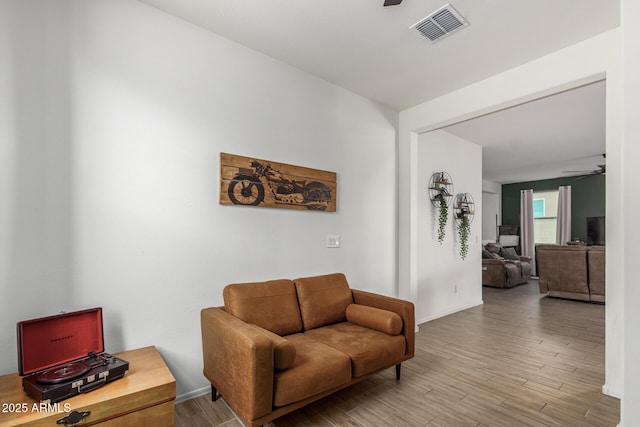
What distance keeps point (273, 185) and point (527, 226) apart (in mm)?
8761

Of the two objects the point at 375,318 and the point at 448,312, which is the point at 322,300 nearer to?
the point at 375,318

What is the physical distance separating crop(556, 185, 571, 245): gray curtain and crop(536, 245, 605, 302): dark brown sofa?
2.91 m

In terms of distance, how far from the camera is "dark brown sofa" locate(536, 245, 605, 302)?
5465mm

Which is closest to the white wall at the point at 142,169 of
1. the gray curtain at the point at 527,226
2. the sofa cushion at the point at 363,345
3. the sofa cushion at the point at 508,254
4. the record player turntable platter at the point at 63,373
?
the record player turntable platter at the point at 63,373

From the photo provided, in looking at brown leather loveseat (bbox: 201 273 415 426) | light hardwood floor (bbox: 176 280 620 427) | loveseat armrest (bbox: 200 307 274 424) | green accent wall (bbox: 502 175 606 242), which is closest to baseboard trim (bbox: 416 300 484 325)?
light hardwood floor (bbox: 176 280 620 427)

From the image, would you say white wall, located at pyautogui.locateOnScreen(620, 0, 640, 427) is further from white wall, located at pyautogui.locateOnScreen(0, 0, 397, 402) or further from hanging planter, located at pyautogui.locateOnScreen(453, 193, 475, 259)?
hanging planter, located at pyautogui.locateOnScreen(453, 193, 475, 259)

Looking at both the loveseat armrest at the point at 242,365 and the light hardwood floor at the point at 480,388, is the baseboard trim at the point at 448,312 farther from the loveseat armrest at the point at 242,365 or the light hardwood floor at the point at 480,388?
the loveseat armrest at the point at 242,365

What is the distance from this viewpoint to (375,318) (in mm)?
2594

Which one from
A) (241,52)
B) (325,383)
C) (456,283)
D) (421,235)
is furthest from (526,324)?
(241,52)

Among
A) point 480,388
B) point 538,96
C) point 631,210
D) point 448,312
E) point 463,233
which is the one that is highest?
point 538,96

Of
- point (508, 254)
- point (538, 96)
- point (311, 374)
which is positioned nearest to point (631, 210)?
point (538, 96)

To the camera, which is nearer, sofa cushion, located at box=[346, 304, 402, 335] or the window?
sofa cushion, located at box=[346, 304, 402, 335]

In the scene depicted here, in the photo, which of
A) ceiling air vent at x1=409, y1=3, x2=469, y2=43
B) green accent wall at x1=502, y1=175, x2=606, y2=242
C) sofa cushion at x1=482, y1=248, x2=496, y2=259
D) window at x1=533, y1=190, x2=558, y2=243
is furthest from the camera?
window at x1=533, y1=190, x2=558, y2=243

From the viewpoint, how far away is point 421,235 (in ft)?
14.6
